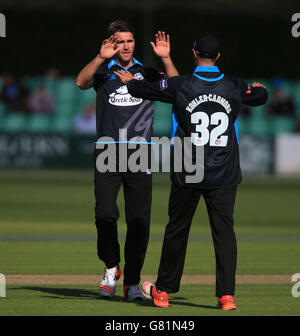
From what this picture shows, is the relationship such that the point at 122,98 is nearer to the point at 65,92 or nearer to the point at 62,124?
the point at 62,124

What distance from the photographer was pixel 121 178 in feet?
28.7

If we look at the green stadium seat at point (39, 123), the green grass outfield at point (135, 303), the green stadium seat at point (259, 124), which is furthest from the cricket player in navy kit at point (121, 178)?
the green stadium seat at point (259, 124)

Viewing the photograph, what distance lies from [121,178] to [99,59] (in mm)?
1201

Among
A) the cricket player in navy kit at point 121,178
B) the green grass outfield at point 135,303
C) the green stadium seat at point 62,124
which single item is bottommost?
the green grass outfield at point 135,303

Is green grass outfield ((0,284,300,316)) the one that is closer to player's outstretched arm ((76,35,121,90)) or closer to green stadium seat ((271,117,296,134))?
player's outstretched arm ((76,35,121,90))

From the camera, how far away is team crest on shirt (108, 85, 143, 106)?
8.66 meters

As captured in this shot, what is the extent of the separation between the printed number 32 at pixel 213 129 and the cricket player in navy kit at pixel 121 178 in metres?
1.07

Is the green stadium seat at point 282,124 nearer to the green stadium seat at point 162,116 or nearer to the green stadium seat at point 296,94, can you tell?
the green stadium seat at point 296,94

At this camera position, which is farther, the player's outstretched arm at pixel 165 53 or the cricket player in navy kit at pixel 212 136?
the player's outstretched arm at pixel 165 53

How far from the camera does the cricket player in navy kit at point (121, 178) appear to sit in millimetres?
8609

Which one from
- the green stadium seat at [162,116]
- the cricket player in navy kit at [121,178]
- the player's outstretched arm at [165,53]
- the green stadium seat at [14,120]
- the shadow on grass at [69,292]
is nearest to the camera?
the player's outstretched arm at [165,53]

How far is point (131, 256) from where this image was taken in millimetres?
8688

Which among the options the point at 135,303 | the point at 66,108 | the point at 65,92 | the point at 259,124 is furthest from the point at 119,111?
the point at 65,92
